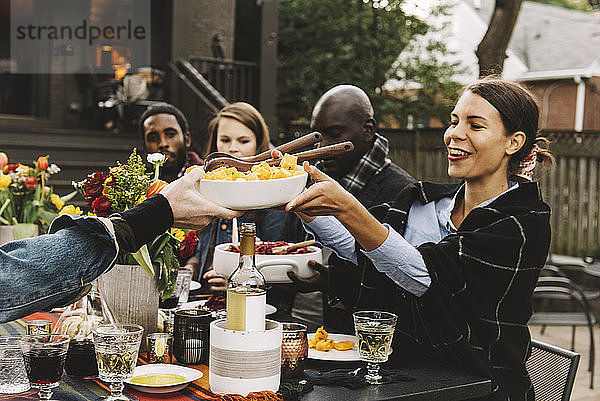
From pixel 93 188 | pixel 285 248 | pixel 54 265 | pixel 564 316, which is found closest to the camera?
pixel 54 265

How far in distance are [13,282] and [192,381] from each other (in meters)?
0.63

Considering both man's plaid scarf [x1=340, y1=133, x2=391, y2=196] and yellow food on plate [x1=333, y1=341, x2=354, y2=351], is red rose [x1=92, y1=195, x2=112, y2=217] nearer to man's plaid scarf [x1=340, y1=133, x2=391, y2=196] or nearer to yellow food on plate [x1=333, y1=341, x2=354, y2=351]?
yellow food on plate [x1=333, y1=341, x2=354, y2=351]

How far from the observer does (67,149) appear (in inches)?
359

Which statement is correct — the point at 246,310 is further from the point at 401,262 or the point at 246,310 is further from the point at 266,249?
the point at 266,249

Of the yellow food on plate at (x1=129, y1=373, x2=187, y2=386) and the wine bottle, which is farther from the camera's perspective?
the yellow food on plate at (x1=129, y1=373, x2=187, y2=386)

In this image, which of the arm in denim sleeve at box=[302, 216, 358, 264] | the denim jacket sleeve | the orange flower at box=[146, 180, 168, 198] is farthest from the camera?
the arm in denim sleeve at box=[302, 216, 358, 264]

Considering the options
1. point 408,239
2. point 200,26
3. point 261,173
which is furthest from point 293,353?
point 200,26

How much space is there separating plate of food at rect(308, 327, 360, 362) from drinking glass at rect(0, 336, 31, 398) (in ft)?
2.77

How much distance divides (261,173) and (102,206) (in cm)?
53

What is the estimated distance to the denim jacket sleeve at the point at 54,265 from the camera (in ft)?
5.44

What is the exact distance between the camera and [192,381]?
6.78 ft

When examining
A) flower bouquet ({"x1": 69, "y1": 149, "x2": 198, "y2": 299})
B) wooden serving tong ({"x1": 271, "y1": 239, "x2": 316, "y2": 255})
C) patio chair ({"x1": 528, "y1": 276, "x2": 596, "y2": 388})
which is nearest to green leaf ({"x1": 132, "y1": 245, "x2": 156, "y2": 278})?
flower bouquet ({"x1": 69, "y1": 149, "x2": 198, "y2": 299})

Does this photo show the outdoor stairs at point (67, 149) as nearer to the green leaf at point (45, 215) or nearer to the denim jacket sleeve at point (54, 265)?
the green leaf at point (45, 215)

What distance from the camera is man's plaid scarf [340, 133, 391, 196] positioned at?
3785 mm
